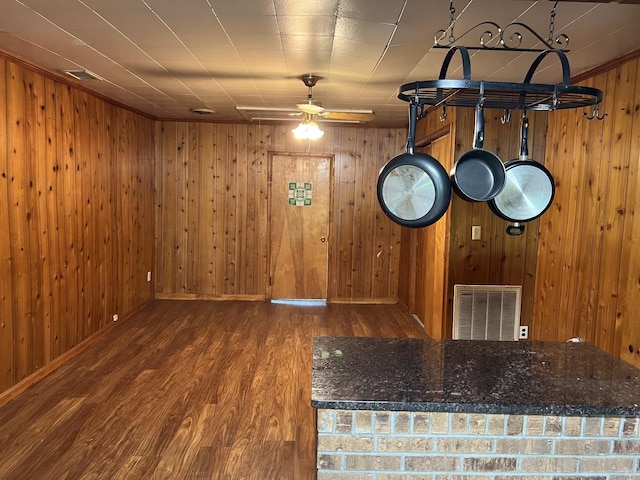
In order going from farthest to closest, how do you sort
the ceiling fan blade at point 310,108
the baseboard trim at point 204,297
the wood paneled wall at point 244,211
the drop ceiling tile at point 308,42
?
the baseboard trim at point 204,297
the wood paneled wall at point 244,211
the ceiling fan blade at point 310,108
the drop ceiling tile at point 308,42

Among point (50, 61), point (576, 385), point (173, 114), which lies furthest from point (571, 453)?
point (173, 114)

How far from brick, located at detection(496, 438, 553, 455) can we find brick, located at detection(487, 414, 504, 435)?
1.5 inches

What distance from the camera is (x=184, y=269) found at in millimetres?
6434

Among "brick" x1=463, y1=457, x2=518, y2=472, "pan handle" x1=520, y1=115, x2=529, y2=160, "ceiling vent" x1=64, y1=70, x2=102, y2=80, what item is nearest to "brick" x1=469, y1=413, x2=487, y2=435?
"brick" x1=463, y1=457, x2=518, y2=472

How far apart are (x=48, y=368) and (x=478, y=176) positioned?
11.9 ft

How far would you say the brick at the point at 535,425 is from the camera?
4.86ft

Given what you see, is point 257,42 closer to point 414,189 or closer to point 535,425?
point 414,189

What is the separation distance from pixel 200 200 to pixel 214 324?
1.84 m

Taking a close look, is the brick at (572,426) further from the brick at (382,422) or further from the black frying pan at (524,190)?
the black frying pan at (524,190)

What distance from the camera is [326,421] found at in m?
1.48

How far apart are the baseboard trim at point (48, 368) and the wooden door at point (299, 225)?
221cm

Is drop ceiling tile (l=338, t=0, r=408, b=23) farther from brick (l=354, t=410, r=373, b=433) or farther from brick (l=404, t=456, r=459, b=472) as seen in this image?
brick (l=404, t=456, r=459, b=472)

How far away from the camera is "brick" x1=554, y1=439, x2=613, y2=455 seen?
150 centimetres

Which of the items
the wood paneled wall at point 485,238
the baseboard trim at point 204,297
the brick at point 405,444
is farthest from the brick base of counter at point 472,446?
the baseboard trim at point 204,297
